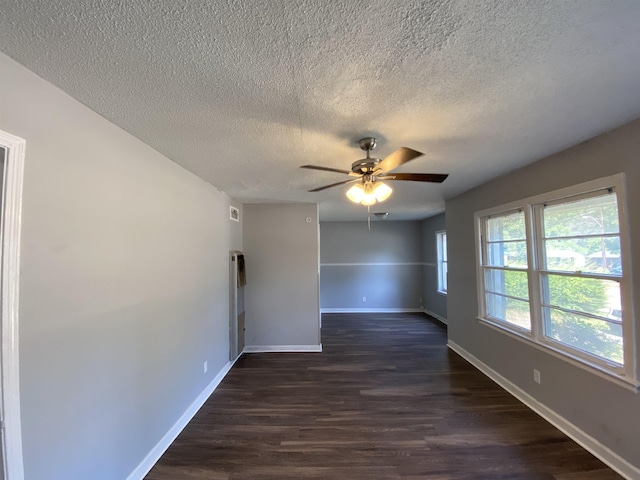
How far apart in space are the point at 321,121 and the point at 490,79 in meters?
0.90

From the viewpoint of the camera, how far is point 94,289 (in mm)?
1551

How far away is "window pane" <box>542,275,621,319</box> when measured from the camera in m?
2.08

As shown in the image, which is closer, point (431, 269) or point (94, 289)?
point (94, 289)

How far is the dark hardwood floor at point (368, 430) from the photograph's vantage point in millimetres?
1971

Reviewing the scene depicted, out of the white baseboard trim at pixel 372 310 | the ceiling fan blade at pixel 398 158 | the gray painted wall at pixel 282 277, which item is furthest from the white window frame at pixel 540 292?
the white baseboard trim at pixel 372 310

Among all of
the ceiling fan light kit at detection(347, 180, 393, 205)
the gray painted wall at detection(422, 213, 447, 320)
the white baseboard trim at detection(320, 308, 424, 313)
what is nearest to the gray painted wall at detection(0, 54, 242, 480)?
the ceiling fan light kit at detection(347, 180, 393, 205)

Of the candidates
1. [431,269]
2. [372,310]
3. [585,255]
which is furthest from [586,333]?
[372,310]

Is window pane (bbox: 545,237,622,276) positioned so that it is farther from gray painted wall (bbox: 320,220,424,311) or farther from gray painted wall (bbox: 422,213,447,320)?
gray painted wall (bbox: 320,220,424,311)

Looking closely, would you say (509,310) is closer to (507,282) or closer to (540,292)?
(507,282)

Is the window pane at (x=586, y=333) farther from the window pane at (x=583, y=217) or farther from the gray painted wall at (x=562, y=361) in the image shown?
the window pane at (x=583, y=217)

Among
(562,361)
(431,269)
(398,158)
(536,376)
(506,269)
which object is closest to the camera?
(398,158)

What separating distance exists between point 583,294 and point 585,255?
330 mm

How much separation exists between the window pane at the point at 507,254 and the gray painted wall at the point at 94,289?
3.46 meters

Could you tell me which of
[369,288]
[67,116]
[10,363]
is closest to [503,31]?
[67,116]
